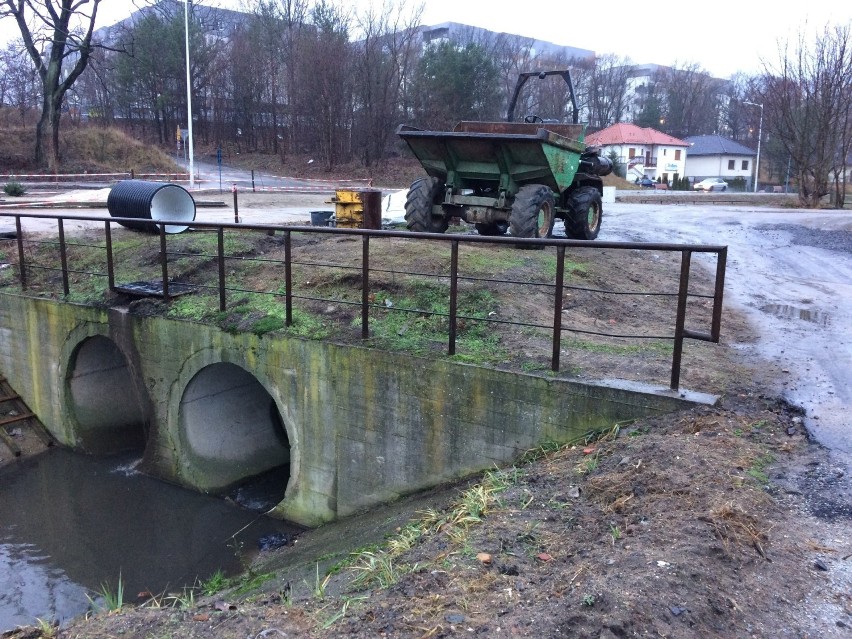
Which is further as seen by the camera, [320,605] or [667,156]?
[667,156]

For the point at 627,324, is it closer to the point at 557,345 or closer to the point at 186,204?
the point at 557,345

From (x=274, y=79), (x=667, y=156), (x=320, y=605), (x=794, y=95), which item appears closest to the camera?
(x=320, y=605)

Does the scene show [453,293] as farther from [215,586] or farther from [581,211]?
[581,211]

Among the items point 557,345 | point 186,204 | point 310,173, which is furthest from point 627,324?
point 310,173

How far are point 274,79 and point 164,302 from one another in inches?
1925

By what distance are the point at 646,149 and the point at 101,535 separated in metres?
70.7

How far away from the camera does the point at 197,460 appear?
29.9ft

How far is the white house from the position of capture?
75.7m

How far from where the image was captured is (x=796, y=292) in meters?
10.7

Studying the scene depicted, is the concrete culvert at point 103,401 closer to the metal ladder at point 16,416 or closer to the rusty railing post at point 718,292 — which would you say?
the metal ladder at point 16,416

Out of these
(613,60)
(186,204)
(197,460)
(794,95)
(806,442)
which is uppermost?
(613,60)

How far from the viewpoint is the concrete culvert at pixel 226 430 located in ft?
29.7

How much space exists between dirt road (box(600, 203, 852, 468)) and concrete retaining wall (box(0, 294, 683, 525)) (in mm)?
1342

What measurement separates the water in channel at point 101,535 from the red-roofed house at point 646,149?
6399 centimetres
